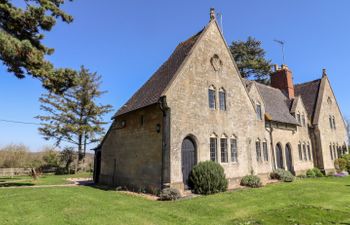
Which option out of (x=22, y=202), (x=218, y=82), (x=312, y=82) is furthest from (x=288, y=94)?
(x=22, y=202)

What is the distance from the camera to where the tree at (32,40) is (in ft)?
42.1

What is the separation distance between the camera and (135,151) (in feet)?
54.1

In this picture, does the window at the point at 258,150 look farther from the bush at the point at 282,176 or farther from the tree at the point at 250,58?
the tree at the point at 250,58

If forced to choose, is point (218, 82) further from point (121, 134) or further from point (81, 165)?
point (81, 165)

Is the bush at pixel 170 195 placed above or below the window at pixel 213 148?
below

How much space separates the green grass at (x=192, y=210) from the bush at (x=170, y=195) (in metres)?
0.62

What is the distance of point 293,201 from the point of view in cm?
1106

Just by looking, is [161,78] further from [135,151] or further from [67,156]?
[67,156]

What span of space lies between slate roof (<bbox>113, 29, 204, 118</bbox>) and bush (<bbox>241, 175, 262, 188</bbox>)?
8.84 meters

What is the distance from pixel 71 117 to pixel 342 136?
4130 centimetres

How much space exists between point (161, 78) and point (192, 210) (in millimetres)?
10421

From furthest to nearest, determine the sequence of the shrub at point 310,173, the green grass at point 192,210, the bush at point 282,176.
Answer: the shrub at point 310,173 < the bush at point 282,176 < the green grass at point 192,210

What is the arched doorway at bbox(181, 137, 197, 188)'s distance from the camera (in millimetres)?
14109

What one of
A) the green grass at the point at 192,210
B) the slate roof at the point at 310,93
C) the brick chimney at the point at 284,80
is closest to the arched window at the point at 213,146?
the green grass at the point at 192,210
